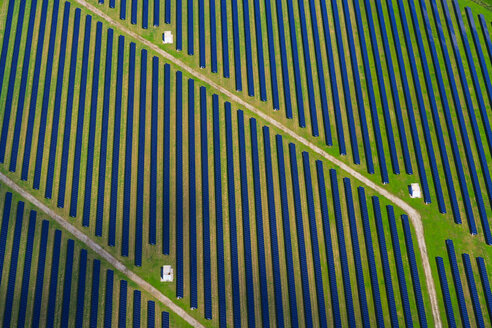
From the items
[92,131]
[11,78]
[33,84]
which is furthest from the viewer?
[11,78]

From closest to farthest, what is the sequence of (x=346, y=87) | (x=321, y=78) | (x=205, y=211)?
(x=205, y=211) → (x=346, y=87) → (x=321, y=78)

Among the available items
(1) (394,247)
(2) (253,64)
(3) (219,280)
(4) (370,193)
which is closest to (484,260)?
(1) (394,247)

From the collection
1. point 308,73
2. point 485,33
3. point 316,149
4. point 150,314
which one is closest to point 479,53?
point 485,33

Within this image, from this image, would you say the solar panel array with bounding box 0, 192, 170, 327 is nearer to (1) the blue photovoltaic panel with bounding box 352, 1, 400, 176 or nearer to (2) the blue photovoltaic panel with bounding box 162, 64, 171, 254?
(2) the blue photovoltaic panel with bounding box 162, 64, 171, 254

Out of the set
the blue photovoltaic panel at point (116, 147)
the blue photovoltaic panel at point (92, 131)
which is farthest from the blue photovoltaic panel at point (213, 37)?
the blue photovoltaic panel at point (92, 131)

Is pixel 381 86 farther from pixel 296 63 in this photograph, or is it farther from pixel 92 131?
pixel 92 131

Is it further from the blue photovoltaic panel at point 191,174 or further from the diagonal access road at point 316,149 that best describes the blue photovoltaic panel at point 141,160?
the blue photovoltaic panel at point 191,174

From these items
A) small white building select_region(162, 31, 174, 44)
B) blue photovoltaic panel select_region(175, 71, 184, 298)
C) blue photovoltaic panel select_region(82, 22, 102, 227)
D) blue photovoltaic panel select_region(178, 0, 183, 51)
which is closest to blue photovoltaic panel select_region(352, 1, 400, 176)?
blue photovoltaic panel select_region(178, 0, 183, 51)
